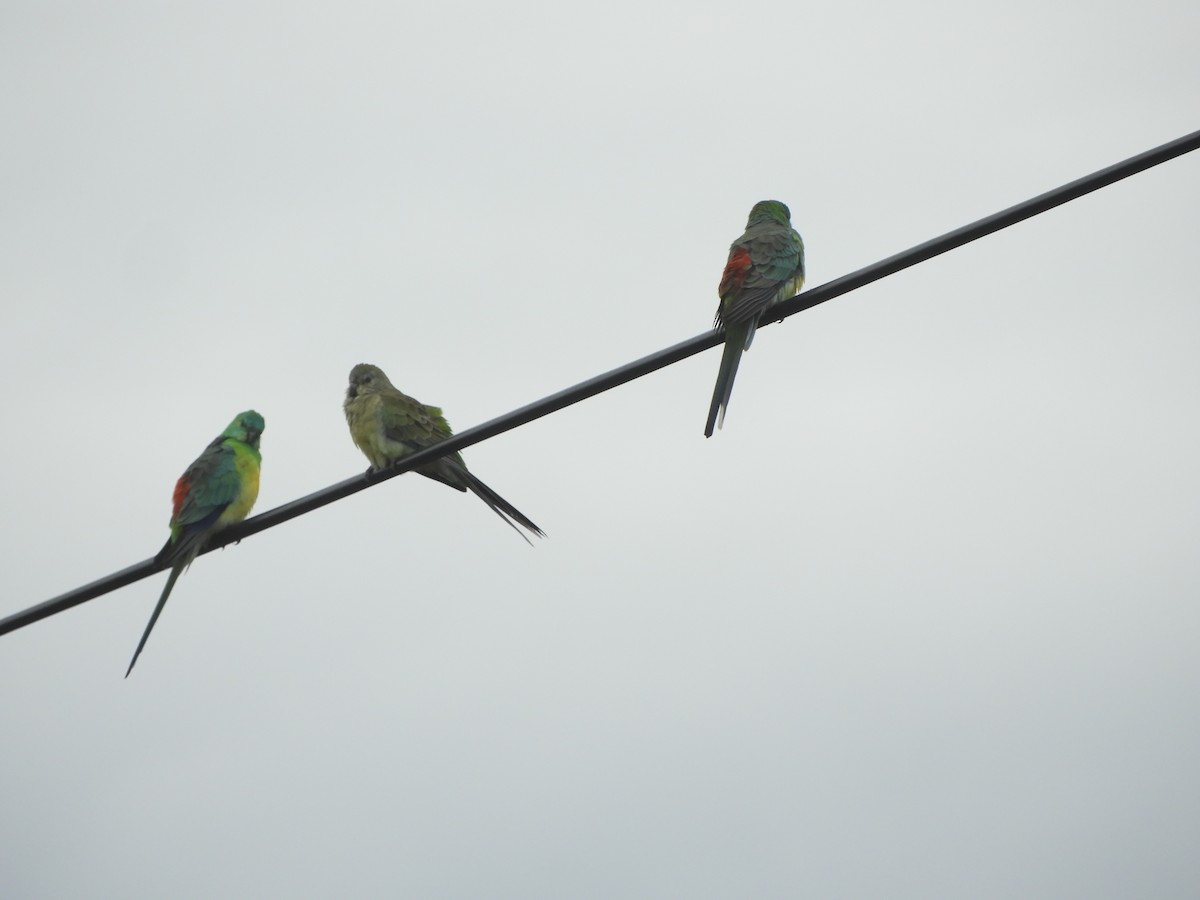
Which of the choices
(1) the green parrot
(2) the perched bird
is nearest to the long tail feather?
(1) the green parrot

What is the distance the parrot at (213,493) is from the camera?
6.74 meters

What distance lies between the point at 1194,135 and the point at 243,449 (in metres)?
5.57

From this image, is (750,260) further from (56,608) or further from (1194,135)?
(56,608)

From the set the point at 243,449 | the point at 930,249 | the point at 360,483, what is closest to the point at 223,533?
the point at 243,449

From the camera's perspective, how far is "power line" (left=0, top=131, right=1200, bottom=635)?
3.84 metres

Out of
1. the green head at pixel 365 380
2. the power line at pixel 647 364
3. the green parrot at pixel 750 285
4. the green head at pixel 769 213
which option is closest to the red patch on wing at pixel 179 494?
the green head at pixel 365 380

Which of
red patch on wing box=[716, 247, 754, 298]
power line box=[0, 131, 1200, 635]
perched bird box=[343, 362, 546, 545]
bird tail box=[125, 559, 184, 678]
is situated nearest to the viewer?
power line box=[0, 131, 1200, 635]

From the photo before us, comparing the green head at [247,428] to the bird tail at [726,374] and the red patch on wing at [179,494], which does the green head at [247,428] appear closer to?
the red patch on wing at [179,494]

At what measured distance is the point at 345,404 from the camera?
7996 millimetres

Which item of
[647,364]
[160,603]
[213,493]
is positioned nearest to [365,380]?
[213,493]

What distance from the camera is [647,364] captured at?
14.0 ft

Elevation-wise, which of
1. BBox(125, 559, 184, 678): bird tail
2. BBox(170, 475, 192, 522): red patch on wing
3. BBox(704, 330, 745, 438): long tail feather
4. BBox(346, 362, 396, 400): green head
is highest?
BBox(346, 362, 396, 400): green head

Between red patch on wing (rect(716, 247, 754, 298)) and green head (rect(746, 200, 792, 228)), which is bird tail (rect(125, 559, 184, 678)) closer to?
red patch on wing (rect(716, 247, 754, 298))

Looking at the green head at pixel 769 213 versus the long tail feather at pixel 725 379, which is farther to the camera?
the green head at pixel 769 213
